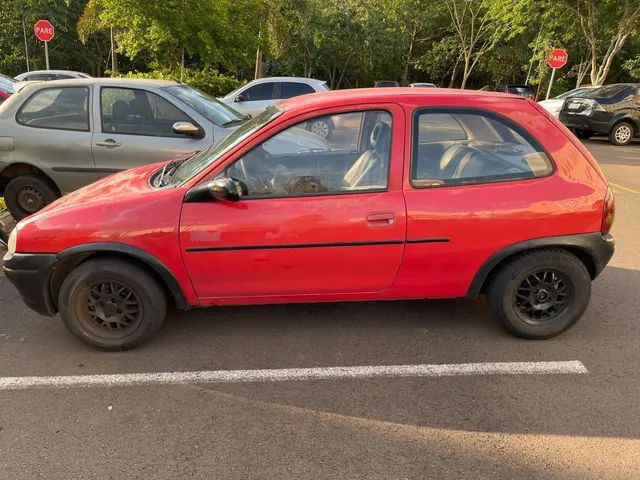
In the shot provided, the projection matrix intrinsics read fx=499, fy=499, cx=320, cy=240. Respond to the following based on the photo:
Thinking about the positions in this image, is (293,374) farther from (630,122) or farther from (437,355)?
(630,122)

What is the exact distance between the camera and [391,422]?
273 cm

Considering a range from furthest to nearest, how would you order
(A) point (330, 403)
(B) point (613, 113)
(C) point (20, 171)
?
(B) point (613, 113) < (C) point (20, 171) < (A) point (330, 403)

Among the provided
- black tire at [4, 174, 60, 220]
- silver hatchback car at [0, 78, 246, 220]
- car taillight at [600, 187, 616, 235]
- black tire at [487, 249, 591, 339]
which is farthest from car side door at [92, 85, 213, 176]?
car taillight at [600, 187, 616, 235]

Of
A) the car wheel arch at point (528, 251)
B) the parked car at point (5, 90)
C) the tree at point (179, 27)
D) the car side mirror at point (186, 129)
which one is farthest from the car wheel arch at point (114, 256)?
the tree at point (179, 27)

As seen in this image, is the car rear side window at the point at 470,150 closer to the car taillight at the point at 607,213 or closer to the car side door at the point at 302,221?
the car side door at the point at 302,221

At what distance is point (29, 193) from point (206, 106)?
231cm

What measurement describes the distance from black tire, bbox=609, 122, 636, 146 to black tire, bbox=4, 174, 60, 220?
533 inches

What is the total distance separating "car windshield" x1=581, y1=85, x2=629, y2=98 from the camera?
1348 centimetres

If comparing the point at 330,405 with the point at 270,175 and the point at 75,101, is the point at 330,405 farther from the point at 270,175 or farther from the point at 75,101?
the point at 75,101

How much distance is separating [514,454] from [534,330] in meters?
1.21

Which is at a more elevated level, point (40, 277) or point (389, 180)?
point (389, 180)

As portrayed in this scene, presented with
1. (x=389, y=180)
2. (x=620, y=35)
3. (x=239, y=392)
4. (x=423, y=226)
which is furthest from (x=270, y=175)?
(x=620, y=35)

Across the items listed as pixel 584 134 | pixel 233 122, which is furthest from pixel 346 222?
pixel 584 134

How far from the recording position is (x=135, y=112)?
5.71 meters
